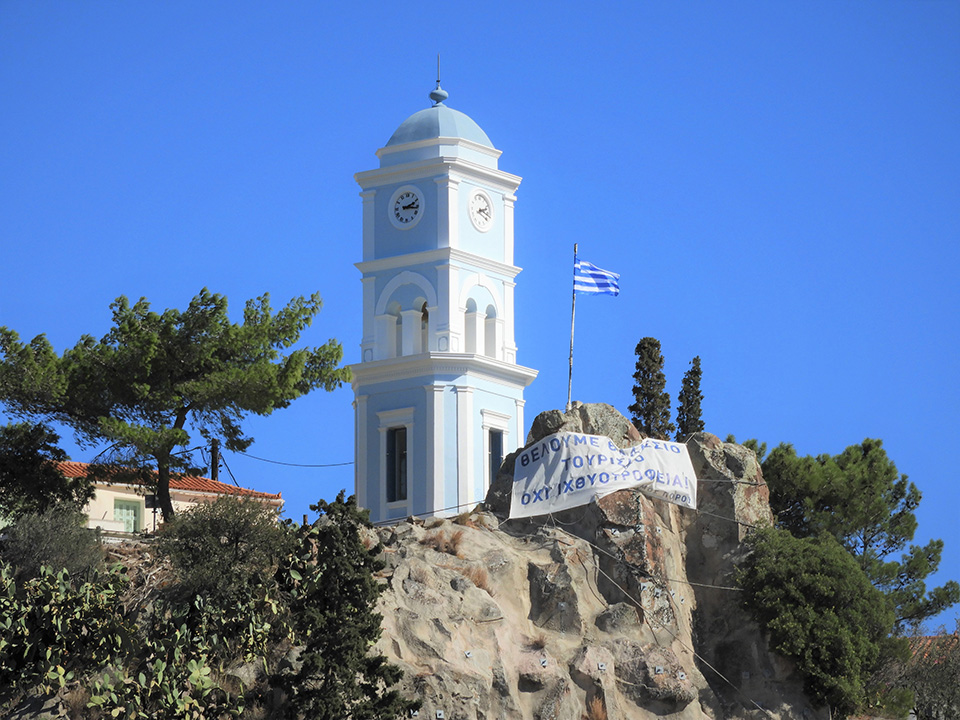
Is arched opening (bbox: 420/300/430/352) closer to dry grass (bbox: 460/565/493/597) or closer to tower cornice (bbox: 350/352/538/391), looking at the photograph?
tower cornice (bbox: 350/352/538/391)

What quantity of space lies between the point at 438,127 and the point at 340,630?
98.4ft

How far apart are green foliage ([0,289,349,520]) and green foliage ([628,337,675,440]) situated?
16830 mm

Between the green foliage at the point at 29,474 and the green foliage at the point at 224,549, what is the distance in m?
5.79

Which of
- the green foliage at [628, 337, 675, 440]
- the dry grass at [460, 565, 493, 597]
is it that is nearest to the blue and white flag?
the green foliage at [628, 337, 675, 440]

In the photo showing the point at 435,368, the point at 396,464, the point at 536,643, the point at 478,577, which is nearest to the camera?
the point at 536,643

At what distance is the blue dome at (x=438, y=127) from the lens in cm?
5775

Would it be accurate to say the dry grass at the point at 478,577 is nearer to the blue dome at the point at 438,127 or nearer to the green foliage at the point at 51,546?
the green foliage at the point at 51,546

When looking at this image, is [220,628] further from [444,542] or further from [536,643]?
[536,643]

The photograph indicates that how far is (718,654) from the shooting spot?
39312 millimetres

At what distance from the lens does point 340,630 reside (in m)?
31.3

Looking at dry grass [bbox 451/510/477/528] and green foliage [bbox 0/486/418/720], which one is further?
dry grass [bbox 451/510/477/528]

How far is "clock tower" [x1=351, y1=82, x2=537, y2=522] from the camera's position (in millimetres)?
54625

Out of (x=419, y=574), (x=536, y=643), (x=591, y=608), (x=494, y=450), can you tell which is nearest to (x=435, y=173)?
(x=494, y=450)

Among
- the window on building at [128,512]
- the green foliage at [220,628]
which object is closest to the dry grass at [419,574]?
the green foliage at [220,628]
